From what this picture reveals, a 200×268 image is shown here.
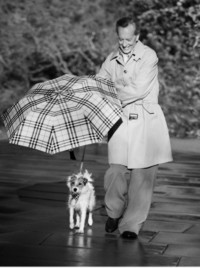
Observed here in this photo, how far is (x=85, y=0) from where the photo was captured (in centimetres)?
2106

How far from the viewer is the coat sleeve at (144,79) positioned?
7914 mm

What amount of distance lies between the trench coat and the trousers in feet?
0.39

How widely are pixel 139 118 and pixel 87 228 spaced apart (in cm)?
128

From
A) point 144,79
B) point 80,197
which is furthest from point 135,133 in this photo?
point 80,197

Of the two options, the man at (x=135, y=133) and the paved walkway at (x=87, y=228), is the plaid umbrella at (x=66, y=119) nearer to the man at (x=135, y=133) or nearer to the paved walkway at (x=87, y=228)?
the man at (x=135, y=133)

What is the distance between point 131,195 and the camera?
8078mm

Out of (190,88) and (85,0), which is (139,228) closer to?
(190,88)

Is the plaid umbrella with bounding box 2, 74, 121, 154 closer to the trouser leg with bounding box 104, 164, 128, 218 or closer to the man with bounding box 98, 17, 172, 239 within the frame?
the man with bounding box 98, 17, 172, 239

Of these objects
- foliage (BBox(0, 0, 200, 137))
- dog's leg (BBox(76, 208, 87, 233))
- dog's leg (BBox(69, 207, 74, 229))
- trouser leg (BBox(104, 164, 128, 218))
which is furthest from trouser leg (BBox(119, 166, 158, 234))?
foliage (BBox(0, 0, 200, 137))

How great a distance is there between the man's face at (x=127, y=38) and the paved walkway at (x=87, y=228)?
1.77m

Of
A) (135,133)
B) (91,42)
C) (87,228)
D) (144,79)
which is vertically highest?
(91,42)

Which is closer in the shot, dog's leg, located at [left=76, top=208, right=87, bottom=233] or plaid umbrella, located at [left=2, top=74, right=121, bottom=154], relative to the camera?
plaid umbrella, located at [left=2, top=74, right=121, bottom=154]

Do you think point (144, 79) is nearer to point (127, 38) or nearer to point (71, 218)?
point (127, 38)

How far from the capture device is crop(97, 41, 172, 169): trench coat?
797cm
